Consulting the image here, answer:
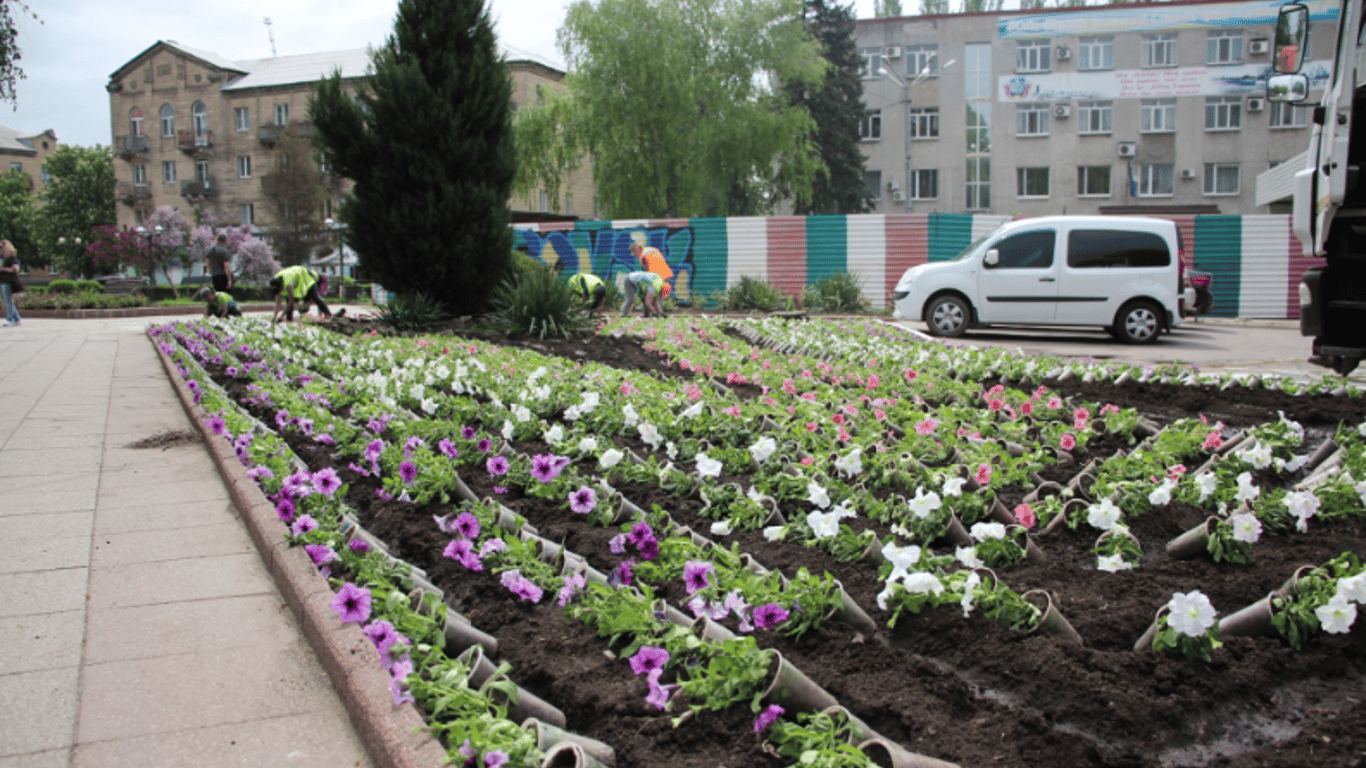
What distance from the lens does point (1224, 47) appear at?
3997cm

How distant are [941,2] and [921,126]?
61.5 feet

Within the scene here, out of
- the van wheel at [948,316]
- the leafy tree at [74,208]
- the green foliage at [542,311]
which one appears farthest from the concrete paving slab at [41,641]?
the leafy tree at [74,208]

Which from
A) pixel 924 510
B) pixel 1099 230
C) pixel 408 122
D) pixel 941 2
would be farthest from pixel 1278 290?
pixel 941 2

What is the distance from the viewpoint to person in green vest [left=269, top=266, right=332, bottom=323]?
1390 cm

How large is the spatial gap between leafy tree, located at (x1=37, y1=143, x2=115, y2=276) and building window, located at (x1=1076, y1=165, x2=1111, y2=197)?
6925 centimetres

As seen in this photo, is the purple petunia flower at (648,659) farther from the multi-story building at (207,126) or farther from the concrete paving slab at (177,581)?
the multi-story building at (207,126)

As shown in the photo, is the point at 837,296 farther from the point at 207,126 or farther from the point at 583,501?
the point at 207,126

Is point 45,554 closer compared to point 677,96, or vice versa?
point 45,554

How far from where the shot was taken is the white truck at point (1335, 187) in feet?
20.8

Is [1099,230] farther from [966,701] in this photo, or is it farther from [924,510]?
[966,701]

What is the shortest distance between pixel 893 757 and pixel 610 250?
22.5m

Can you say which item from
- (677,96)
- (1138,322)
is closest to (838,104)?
(677,96)

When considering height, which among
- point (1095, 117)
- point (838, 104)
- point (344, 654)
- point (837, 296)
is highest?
point (838, 104)

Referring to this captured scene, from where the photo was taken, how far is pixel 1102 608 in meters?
2.38
